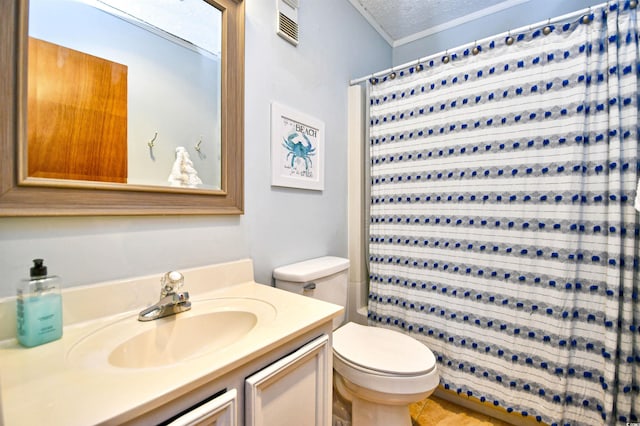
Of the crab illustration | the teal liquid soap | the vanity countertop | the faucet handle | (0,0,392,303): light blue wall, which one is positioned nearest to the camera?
the vanity countertop

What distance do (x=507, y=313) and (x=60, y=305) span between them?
67.0 inches

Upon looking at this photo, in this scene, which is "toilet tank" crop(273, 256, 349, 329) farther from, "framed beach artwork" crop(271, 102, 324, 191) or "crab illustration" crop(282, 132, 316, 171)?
"crab illustration" crop(282, 132, 316, 171)

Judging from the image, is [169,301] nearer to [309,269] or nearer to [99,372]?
[99,372]

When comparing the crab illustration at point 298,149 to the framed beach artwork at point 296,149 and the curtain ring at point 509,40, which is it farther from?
the curtain ring at point 509,40

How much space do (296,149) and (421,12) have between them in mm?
1457

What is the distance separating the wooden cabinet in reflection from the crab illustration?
68cm

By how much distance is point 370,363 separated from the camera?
1.09 metres

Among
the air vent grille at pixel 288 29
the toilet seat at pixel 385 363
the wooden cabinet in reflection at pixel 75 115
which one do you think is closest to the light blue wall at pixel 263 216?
the air vent grille at pixel 288 29

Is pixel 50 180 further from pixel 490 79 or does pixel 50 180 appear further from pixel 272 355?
pixel 490 79

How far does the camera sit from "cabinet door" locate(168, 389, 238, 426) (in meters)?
0.50

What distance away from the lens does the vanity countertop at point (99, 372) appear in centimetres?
42

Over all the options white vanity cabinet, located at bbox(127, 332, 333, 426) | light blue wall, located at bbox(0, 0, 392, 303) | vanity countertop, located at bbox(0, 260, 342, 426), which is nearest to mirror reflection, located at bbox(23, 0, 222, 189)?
light blue wall, located at bbox(0, 0, 392, 303)

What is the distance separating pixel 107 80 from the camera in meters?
0.81

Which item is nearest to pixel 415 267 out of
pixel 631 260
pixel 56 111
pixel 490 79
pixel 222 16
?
pixel 631 260
